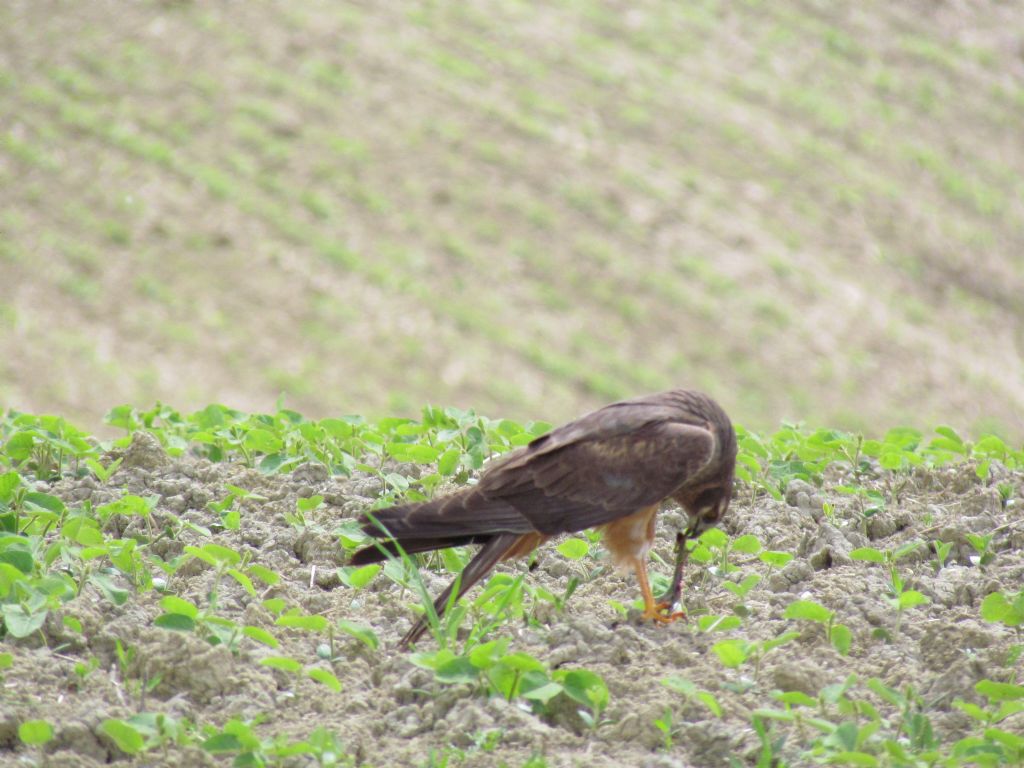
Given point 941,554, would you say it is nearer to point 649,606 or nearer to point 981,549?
point 981,549

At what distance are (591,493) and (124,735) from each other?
5.29ft

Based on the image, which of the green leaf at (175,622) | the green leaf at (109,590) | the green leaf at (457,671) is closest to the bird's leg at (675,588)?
the green leaf at (457,671)

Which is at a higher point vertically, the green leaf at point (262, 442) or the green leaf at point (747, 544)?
the green leaf at point (747, 544)

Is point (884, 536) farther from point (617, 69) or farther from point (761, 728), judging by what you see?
point (617, 69)

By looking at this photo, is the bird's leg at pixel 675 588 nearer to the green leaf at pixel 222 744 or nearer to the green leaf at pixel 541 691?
the green leaf at pixel 541 691

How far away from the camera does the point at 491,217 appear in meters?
13.5

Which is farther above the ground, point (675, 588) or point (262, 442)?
point (675, 588)

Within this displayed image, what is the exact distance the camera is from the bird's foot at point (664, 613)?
405 centimetres

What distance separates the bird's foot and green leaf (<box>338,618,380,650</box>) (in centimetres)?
85

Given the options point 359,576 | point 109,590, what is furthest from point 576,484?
point 109,590

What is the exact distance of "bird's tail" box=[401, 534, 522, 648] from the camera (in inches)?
151

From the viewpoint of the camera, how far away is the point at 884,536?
486 cm

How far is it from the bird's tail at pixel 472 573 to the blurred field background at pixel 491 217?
6.92 meters

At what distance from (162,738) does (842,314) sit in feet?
36.3
